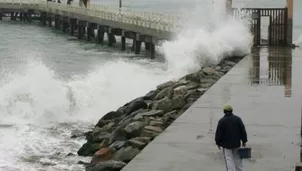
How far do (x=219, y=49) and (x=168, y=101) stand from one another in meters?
10.1

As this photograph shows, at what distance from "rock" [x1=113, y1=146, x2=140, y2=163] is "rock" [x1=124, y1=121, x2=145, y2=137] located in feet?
4.91

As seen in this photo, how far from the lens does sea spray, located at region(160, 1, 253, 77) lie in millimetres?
24469

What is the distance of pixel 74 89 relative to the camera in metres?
22.2

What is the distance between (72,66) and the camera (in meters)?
35.2

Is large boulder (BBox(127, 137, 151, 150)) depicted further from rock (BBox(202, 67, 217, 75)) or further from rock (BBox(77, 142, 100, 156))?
rock (BBox(202, 67, 217, 75))

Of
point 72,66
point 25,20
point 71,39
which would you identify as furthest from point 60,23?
point 72,66

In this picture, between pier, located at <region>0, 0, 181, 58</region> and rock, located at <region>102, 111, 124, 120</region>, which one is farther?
pier, located at <region>0, 0, 181, 58</region>

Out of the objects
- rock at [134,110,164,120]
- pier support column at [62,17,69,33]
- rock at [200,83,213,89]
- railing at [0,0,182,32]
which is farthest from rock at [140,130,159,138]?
pier support column at [62,17,69,33]

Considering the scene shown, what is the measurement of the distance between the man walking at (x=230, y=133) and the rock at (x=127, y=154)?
9.16 feet

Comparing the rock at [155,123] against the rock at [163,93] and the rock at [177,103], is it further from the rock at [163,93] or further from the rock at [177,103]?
the rock at [163,93]

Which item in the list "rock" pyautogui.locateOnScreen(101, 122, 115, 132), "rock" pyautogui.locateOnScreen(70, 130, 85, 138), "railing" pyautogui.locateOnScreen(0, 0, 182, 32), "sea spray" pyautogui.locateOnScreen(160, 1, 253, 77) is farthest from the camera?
"railing" pyautogui.locateOnScreen(0, 0, 182, 32)

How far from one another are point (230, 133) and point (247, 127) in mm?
3332

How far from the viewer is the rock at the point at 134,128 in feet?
41.6

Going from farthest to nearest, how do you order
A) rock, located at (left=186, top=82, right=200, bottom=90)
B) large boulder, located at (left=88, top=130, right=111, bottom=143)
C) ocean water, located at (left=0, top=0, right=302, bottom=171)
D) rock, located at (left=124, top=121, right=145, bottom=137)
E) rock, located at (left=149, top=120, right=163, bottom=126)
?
rock, located at (left=186, top=82, right=200, bottom=90) < ocean water, located at (left=0, top=0, right=302, bottom=171) < large boulder, located at (left=88, top=130, right=111, bottom=143) < rock, located at (left=149, top=120, right=163, bottom=126) < rock, located at (left=124, top=121, right=145, bottom=137)
